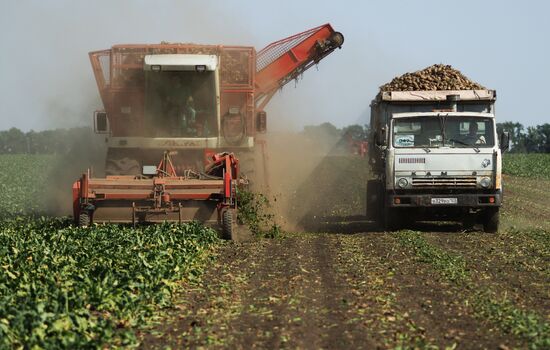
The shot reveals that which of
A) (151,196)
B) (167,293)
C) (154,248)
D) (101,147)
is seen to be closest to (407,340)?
(167,293)

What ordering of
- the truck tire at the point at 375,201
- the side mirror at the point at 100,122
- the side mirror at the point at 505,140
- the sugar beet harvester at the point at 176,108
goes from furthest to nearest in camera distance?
the truck tire at the point at 375,201
the side mirror at the point at 100,122
the sugar beet harvester at the point at 176,108
the side mirror at the point at 505,140

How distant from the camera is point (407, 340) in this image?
8453 millimetres

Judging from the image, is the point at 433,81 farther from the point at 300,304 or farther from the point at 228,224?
the point at 300,304

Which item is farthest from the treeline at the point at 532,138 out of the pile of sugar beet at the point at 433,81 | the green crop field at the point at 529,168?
the pile of sugar beet at the point at 433,81

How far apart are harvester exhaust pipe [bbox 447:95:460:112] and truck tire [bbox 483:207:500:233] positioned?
2.40 metres

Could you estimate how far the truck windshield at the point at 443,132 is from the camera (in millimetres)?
18141

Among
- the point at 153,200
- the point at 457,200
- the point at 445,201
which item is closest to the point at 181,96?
the point at 153,200

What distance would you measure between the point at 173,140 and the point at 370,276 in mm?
7533

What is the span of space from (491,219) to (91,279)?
34.6 feet

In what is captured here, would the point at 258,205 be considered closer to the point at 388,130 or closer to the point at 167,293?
the point at 388,130

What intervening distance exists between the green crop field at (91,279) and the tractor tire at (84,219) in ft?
1.38

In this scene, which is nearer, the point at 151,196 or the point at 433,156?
the point at 151,196

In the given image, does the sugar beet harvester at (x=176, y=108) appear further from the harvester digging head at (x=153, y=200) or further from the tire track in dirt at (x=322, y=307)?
the tire track in dirt at (x=322, y=307)

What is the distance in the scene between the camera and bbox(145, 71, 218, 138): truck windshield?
18.4 m
